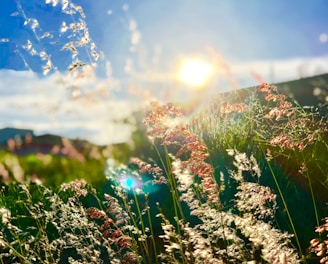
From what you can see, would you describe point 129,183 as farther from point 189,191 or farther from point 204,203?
point 189,191

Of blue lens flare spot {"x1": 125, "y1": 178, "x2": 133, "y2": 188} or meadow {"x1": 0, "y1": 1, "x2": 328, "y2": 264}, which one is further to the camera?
blue lens flare spot {"x1": 125, "y1": 178, "x2": 133, "y2": 188}

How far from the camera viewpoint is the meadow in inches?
102

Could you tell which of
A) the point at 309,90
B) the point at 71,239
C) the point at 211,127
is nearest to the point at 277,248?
the point at 71,239

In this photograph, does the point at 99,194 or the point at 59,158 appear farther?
the point at 59,158

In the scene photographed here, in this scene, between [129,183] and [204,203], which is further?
[129,183]

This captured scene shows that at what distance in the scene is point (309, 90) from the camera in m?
5.37

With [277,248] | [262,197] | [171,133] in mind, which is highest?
[171,133]

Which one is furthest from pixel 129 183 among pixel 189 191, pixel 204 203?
pixel 189 191

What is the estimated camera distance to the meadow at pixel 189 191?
260cm

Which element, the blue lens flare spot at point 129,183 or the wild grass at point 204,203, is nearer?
the wild grass at point 204,203

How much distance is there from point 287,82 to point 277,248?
11.8 ft

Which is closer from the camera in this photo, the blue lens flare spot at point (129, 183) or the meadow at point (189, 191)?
the meadow at point (189, 191)

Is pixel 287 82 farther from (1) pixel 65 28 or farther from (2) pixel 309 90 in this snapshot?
(1) pixel 65 28

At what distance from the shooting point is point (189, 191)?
2.66 metres
